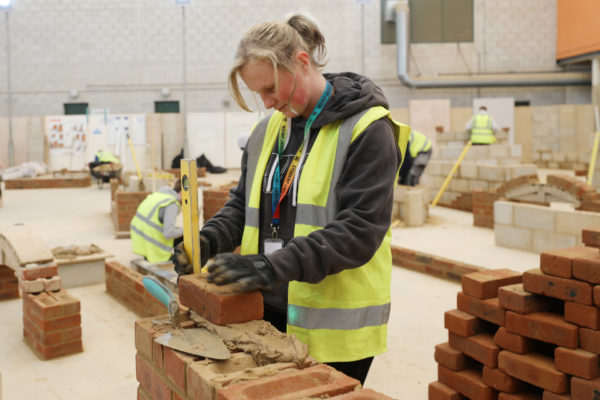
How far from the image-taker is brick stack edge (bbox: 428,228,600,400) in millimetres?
2872

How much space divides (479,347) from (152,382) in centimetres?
202

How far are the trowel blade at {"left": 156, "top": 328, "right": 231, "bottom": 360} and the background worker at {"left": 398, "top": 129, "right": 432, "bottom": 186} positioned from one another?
31.9 ft

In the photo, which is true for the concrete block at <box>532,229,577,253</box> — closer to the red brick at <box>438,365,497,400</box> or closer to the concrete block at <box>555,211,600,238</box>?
the concrete block at <box>555,211,600,238</box>

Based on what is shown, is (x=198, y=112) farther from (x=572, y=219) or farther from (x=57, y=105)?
(x=572, y=219)

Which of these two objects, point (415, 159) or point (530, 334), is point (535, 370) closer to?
point (530, 334)

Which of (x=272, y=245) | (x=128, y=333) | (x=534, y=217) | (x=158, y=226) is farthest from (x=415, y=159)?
(x=272, y=245)

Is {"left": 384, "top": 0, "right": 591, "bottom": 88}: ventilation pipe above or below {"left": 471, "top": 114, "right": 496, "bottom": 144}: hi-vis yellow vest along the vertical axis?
above

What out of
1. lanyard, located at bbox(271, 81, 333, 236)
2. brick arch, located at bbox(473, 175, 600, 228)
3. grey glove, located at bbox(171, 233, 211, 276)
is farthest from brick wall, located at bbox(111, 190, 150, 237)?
lanyard, located at bbox(271, 81, 333, 236)

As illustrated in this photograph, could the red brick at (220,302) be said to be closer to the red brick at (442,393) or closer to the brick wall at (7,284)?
the red brick at (442,393)

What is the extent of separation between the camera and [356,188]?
74.1 inches

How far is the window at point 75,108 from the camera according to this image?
23.4 meters

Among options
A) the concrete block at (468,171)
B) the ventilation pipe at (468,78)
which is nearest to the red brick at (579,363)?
the concrete block at (468,171)

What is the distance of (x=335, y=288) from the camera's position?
6.49ft

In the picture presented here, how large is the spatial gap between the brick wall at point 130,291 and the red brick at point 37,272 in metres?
0.81
